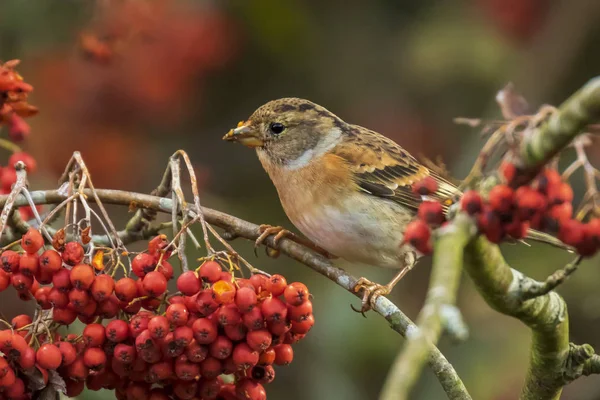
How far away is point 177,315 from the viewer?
211 centimetres

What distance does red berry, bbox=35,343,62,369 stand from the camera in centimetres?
212

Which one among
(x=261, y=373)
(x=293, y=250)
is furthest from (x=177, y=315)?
(x=293, y=250)

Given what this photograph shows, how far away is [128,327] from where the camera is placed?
2201 millimetres

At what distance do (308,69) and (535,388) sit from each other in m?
4.19

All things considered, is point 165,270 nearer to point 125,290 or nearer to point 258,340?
point 125,290

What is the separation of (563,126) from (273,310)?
2.87 feet

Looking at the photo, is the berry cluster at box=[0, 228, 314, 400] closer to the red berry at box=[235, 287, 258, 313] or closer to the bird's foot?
the red berry at box=[235, 287, 258, 313]

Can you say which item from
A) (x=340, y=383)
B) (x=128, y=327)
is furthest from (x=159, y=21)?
(x=128, y=327)

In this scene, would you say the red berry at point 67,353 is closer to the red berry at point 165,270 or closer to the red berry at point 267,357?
the red berry at point 165,270

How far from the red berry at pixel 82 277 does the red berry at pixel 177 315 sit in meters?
0.19

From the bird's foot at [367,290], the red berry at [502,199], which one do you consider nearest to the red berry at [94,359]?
the bird's foot at [367,290]

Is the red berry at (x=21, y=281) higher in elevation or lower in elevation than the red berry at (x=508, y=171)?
higher

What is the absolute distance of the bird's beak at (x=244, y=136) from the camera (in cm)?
372

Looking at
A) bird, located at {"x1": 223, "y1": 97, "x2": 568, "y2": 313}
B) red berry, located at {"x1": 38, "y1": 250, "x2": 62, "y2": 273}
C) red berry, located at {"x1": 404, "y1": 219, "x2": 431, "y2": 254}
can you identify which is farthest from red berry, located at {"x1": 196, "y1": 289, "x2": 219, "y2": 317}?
bird, located at {"x1": 223, "y1": 97, "x2": 568, "y2": 313}
